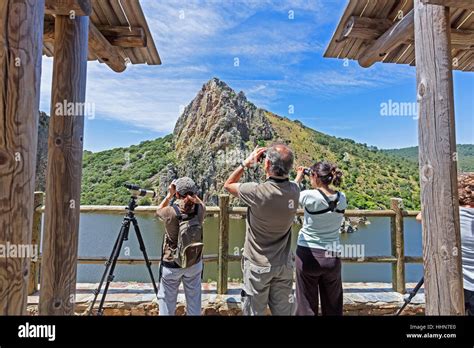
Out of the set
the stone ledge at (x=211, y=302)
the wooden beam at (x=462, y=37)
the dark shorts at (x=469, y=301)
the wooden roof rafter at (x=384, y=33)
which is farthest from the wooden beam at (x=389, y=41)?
the stone ledge at (x=211, y=302)

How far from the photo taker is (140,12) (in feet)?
6.78

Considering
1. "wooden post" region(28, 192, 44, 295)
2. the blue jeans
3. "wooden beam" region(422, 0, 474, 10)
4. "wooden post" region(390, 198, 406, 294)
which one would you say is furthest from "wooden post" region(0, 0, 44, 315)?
"wooden post" region(390, 198, 406, 294)

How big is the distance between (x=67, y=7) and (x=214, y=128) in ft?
106

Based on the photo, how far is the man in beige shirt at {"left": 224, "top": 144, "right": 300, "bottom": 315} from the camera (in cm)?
157

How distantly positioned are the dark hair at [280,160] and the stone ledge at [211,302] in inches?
60.9

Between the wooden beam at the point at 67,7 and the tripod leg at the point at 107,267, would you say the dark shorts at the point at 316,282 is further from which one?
the wooden beam at the point at 67,7

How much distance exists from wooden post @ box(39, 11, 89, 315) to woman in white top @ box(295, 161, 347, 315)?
1.31 meters

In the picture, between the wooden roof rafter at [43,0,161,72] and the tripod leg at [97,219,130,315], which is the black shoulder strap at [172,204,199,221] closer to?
the tripod leg at [97,219,130,315]

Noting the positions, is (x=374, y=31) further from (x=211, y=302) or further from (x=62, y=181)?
(x=211, y=302)

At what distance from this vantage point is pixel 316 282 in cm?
183

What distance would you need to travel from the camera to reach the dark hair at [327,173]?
71.4 inches

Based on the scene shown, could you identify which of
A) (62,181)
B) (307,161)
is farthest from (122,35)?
(307,161)

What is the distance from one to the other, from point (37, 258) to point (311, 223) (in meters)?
2.54
